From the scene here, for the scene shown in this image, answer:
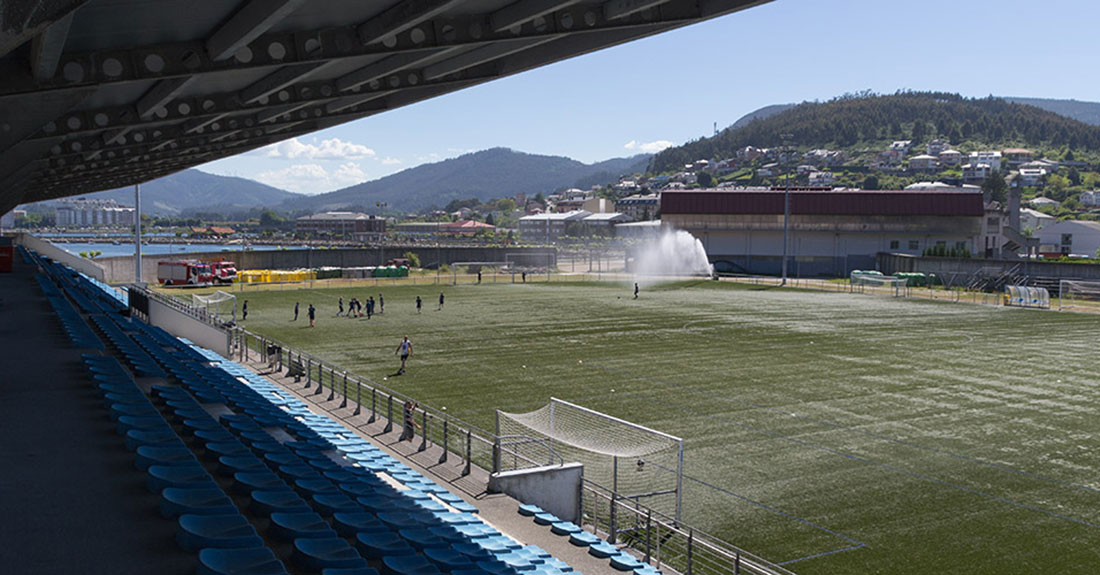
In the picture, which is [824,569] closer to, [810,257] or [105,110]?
[105,110]

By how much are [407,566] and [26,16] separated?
5.56 metres

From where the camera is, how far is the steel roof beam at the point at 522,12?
826 centimetres

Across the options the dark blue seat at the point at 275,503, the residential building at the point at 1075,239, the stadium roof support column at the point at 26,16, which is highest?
the stadium roof support column at the point at 26,16

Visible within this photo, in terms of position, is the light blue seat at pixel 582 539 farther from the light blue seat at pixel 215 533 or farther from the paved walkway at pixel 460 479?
the light blue seat at pixel 215 533

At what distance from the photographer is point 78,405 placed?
1307cm

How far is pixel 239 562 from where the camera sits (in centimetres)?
704

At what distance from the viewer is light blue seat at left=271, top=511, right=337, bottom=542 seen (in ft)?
27.2

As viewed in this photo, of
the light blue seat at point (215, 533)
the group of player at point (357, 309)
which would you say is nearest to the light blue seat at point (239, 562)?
the light blue seat at point (215, 533)

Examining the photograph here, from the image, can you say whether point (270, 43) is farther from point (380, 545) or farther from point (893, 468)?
point (893, 468)

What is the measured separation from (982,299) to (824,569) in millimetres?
55361

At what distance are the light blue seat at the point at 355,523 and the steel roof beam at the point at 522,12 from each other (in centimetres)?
573

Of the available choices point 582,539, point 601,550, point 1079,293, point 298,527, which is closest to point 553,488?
point 582,539

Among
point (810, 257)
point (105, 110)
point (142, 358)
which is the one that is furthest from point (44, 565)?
point (810, 257)

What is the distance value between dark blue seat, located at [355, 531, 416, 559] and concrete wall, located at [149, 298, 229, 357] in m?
23.2
